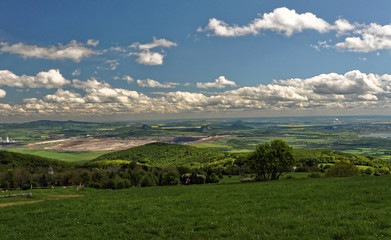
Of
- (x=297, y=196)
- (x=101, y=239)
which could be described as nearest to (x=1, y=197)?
(x=101, y=239)

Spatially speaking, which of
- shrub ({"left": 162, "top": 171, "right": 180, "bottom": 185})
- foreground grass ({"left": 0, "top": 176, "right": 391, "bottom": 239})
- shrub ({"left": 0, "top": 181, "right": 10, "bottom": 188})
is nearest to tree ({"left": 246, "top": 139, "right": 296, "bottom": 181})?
foreground grass ({"left": 0, "top": 176, "right": 391, "bottom": 239})

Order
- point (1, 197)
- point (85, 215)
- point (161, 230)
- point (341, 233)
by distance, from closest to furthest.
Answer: point (341, 233) → point (161, 230) → point (85, 215) → point (1, 197)

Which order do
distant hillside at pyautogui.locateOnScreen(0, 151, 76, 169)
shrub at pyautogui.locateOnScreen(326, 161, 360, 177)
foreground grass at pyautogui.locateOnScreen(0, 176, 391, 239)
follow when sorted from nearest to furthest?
1. foreground grass at pyautogui.locateOnScreen(0, 176, 391, 239)
2. shrub at pyautogui.locateOnScreen(326, 161, 360, 177)
3. distant hillside at pyautogui.locateOnScreen(0, 151, 76, 169)

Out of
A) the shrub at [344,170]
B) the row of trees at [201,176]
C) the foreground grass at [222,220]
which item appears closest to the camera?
the foreground grass at [222,220]

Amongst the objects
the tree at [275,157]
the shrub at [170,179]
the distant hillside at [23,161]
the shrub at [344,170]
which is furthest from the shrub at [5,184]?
the shrub at [344,170]

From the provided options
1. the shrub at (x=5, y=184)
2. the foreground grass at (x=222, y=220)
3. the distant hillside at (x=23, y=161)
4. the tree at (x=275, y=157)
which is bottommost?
the distant hillside at (x=23, y=161)

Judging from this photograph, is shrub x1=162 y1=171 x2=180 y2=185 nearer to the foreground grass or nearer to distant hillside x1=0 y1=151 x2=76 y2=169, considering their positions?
the foreground grass

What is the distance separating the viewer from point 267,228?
13.5 metres

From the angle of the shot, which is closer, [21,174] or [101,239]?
[101,239]

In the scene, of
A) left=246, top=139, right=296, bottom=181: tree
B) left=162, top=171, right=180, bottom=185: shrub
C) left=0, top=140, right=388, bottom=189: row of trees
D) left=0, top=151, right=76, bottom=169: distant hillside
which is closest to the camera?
left=246, top=139, right=296, bottom=181: tree

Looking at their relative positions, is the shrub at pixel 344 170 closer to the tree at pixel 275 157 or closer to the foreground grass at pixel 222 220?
the tree at pixel 275 157

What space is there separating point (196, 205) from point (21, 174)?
12495cm

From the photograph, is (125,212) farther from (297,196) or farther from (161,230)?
(297,196)

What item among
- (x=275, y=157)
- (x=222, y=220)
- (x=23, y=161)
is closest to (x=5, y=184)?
(x=275, y=157)
